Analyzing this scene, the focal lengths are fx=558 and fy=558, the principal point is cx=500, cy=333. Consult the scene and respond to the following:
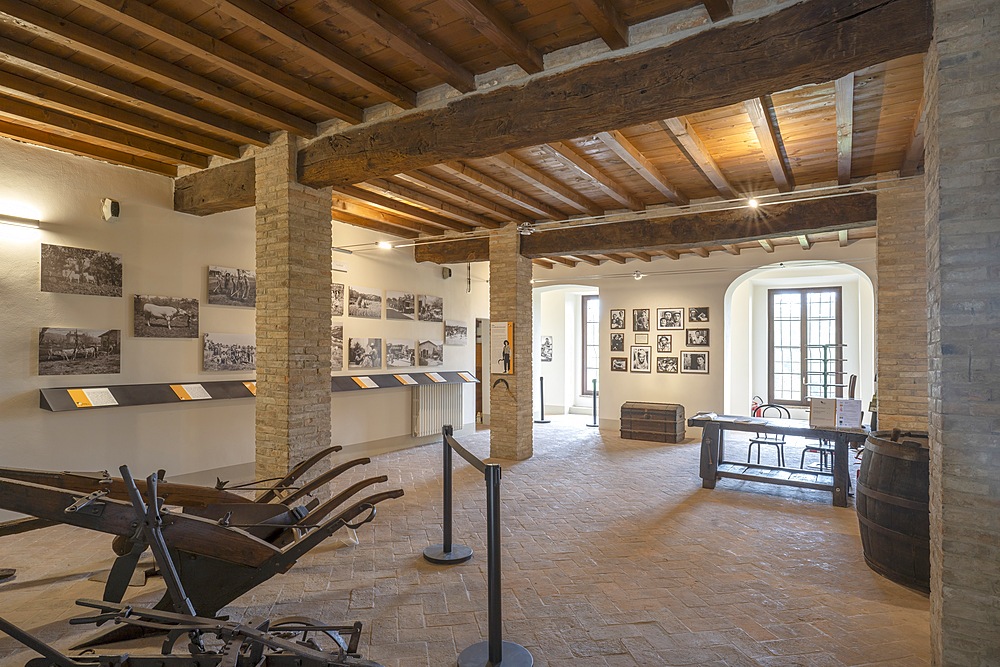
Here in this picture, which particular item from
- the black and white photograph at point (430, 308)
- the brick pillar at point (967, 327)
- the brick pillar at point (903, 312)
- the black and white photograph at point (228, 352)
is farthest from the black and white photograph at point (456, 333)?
the brick pillar at point (967, 327)

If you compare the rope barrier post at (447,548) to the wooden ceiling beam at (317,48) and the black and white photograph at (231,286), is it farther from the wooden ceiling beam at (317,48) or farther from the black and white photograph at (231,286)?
the black and white photograph at (231,286)

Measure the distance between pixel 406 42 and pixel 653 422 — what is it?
8924 millimetres

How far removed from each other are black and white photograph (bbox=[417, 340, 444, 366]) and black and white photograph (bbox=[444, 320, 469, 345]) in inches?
10.4

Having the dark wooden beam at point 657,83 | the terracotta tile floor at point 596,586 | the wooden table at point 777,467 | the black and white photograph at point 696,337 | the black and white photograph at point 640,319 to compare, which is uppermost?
the dark wooden beam at point 657,83

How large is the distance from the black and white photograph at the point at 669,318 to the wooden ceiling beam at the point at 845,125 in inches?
209

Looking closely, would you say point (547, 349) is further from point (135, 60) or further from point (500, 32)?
point (135, 60)

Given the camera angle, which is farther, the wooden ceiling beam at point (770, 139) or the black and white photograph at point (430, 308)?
the black and white photograph at point (430, 308)

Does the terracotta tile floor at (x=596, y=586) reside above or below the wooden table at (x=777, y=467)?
below

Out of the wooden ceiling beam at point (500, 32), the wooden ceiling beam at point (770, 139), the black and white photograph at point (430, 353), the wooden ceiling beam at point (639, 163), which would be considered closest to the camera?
the wooden ceiling beam at point (500, 32)

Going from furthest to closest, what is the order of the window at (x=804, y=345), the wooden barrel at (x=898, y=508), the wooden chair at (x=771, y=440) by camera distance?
the window at (x=804, y=345) → the wooden chair at (x=771, y=440) → the wooden barrel at (x=898, y=508)


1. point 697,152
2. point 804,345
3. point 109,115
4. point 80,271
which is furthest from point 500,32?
Result: point 804,345

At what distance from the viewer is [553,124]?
13.8 feet

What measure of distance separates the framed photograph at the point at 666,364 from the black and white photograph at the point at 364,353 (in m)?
6.00

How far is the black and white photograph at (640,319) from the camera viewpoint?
1219cm
